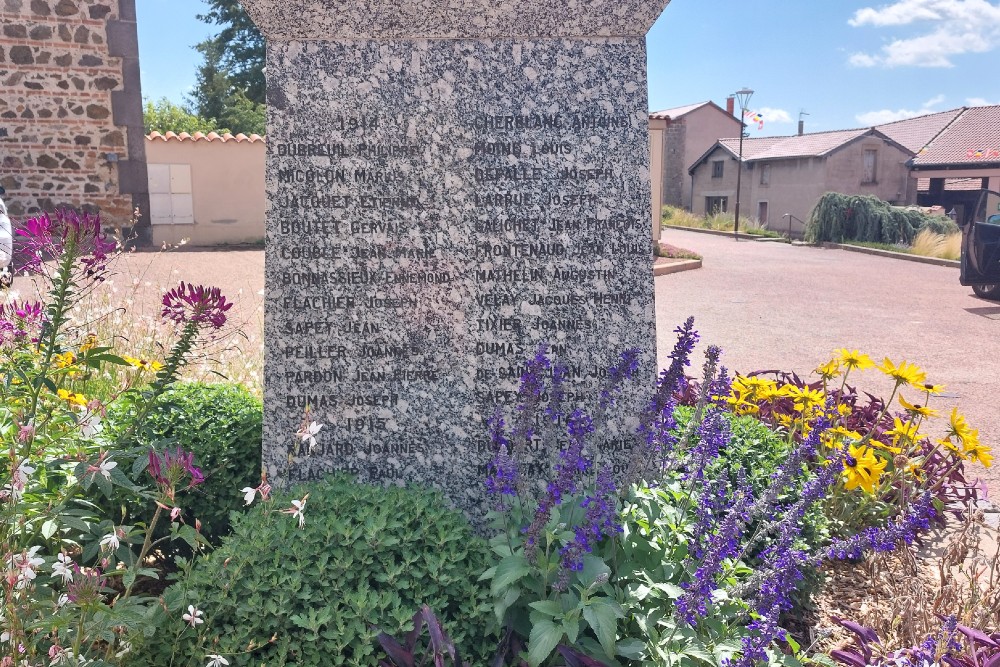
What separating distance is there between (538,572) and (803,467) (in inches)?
60.0

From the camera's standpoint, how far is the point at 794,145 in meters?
39.8

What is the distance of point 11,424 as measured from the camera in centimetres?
288

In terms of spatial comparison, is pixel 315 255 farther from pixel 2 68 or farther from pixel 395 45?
pixel 2 68

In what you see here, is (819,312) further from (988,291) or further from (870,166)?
(870,166)

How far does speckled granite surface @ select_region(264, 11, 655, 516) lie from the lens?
295 centimetres

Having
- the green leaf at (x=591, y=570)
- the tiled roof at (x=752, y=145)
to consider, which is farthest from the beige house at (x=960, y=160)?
the green leaf at (x=591, y=570)

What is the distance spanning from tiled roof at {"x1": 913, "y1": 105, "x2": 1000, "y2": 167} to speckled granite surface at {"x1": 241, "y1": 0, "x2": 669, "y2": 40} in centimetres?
3367

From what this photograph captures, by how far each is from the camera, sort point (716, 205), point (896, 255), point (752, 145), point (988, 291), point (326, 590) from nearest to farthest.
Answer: point (326, 590)
point (988, 291)
point (896, 255)
point (752, 145)
point (716, 205)

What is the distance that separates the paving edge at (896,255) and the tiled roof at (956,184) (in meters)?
10.8

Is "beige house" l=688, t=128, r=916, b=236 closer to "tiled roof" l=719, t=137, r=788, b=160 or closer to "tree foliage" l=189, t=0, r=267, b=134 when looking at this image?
"tiled roof" l=719, t=137, r=788, b=160

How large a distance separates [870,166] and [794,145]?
13.5 ft

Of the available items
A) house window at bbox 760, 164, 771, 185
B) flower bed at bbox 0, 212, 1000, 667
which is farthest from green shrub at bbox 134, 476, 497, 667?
house window at bbox 760, 164, 771, 185

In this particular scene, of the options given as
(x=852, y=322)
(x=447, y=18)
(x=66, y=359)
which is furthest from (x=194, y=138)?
(x=447, y=18)

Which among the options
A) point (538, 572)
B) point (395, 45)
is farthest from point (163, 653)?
point (395, 45)
